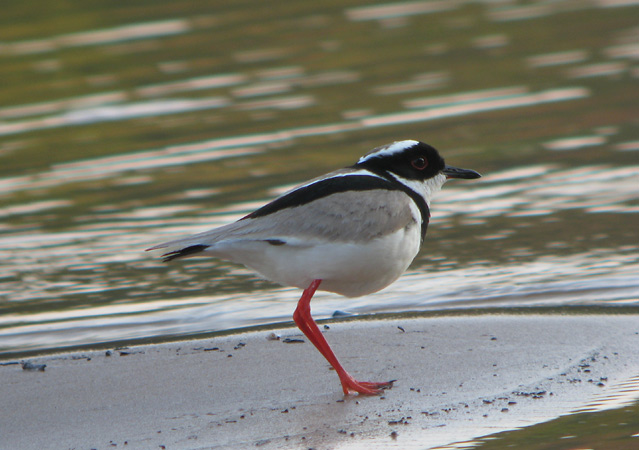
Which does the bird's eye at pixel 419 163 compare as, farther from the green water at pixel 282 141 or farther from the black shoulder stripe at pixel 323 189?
the green water at pixel 282 141

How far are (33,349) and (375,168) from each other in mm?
2662

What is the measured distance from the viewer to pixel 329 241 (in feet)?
20.4

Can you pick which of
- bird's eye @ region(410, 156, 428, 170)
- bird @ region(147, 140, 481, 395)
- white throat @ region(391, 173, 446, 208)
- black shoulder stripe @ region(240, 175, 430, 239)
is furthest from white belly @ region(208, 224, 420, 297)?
bird's eye @ region(410, 156, 428, 170)

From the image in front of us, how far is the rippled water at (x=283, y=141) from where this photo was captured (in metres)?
8.32

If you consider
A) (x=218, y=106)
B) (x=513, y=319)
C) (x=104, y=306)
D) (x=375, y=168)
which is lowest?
(x=513, y=319)

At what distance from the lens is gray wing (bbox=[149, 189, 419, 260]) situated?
6.23 m

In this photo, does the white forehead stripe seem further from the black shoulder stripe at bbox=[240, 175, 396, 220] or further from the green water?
the green water

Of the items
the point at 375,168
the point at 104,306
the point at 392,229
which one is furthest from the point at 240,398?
the point at 104,306

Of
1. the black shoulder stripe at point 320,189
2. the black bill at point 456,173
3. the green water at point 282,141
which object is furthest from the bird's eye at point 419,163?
the green water at point 282,141

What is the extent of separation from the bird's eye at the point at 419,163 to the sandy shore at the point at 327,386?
107 centimetres

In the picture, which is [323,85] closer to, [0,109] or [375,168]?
[0,109]

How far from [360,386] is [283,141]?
716 centimetres

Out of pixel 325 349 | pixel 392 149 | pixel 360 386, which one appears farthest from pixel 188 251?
pixel 392 149

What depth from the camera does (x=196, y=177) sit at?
39.1ft
